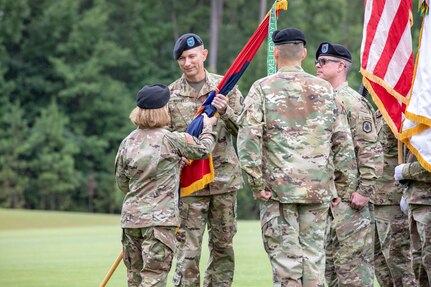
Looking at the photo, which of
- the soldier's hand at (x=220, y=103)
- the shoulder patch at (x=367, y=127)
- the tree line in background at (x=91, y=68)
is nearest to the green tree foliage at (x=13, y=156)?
the tree line in background at (x=91, y=68)

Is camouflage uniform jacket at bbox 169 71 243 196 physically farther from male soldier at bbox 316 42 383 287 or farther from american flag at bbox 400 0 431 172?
american flag at bbox 400 0 431 172

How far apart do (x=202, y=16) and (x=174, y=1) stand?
5.73 ft

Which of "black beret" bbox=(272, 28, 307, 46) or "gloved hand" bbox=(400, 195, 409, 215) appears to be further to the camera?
"gloved hand" bbox=(400, 195, 409, 215)

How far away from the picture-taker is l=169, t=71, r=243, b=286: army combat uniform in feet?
31.4

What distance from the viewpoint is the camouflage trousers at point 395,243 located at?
32.6 feet

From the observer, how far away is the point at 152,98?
859 cm

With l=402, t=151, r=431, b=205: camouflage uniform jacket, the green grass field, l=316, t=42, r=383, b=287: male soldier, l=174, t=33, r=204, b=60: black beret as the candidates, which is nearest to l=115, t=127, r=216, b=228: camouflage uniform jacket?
l=174, t=33, r=204, b=60: black beret

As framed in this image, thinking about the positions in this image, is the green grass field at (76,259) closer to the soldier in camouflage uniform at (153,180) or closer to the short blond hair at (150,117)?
the soldier in camouflage uniform at (153,180)

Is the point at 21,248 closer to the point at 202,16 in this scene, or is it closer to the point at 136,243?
the point at 136,243

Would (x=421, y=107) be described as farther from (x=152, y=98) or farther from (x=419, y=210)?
(x=152, y=98)

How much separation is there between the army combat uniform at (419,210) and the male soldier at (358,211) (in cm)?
43

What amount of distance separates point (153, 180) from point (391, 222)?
9.06 feet

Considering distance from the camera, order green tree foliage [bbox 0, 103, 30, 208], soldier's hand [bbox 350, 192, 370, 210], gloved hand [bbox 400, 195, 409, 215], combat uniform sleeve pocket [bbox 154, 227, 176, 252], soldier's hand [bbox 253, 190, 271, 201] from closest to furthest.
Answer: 1. soldier's hand [bbox 253, 190, 271, 201]
2. combat uniform sleeve pocket [bbox 154, 227, 176, 252]
3. gloved hand [bbox 400, 195, 409, 215]
4. soldier's hand [bbox 350, 192, 370, 210]
5. green tree foliage [bbox 0, 103, 30, 208]

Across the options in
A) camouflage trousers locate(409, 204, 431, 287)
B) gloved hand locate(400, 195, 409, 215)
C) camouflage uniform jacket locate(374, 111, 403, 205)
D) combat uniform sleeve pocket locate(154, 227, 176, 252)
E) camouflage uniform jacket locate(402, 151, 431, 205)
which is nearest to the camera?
combat uniform sleeve pocket locate(154, 227, 176, 252)
